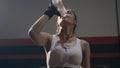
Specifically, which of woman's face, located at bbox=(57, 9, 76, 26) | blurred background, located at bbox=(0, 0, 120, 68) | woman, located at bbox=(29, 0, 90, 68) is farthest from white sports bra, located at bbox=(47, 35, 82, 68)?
blurred background, located at bbox=(0, 0, 120, 68)

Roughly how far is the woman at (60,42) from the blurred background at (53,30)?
147cm

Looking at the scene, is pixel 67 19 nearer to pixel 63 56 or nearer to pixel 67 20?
pixel 67 20

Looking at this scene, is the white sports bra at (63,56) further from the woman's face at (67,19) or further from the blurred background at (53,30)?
the blurred background at (53,30)

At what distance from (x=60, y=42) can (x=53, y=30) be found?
1568 mm

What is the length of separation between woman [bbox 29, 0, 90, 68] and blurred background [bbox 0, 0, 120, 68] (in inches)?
57.9

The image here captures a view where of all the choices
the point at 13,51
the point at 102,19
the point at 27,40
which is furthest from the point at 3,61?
the point at 102,19

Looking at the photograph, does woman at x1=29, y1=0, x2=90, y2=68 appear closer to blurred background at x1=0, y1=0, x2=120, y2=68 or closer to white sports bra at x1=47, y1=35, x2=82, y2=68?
white sports bra at x1=47, y1=35, x2=82, y2=68

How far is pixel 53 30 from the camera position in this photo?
9.02 ft

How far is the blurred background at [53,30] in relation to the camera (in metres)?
2.71

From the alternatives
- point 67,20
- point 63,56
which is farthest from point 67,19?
point 63,56

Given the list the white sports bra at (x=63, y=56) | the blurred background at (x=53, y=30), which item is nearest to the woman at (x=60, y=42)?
the white sports bra at (x=63, y=56)

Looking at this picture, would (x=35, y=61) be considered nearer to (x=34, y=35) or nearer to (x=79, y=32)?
(x=79, y=32)

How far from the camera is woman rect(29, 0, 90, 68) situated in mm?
1132

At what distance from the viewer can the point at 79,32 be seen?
274cm
